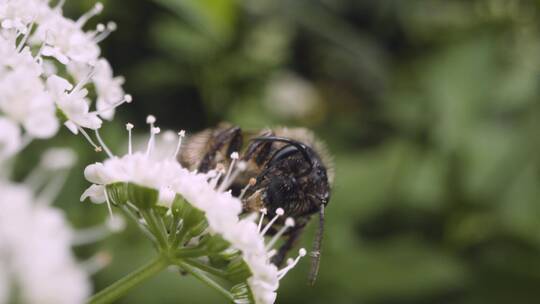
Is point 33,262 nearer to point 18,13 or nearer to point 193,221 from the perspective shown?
point 193,221

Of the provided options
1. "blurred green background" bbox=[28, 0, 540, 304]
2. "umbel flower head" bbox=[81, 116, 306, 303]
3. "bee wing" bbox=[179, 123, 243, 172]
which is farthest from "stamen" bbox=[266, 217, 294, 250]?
"blurred green background" bbox=[28, 0, 540, 304]

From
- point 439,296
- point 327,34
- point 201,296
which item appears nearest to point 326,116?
point 327,34

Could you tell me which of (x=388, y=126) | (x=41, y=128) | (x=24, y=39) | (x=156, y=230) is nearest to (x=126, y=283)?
(x=156, y=230)

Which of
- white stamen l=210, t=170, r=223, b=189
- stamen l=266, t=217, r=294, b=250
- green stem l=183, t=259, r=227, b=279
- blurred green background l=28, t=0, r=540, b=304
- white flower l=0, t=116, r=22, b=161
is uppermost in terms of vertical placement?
blurred green background l=28, t=0, r=540, b=304

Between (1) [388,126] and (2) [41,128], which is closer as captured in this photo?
(2) [41,128]

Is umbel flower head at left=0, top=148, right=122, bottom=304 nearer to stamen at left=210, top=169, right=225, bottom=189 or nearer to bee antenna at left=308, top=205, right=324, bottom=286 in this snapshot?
stamen at left=210, top=169, right=225, bottom=189

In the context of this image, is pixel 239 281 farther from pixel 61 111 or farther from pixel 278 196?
pixel 61 111

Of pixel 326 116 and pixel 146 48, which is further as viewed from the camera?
pixel 326 116
